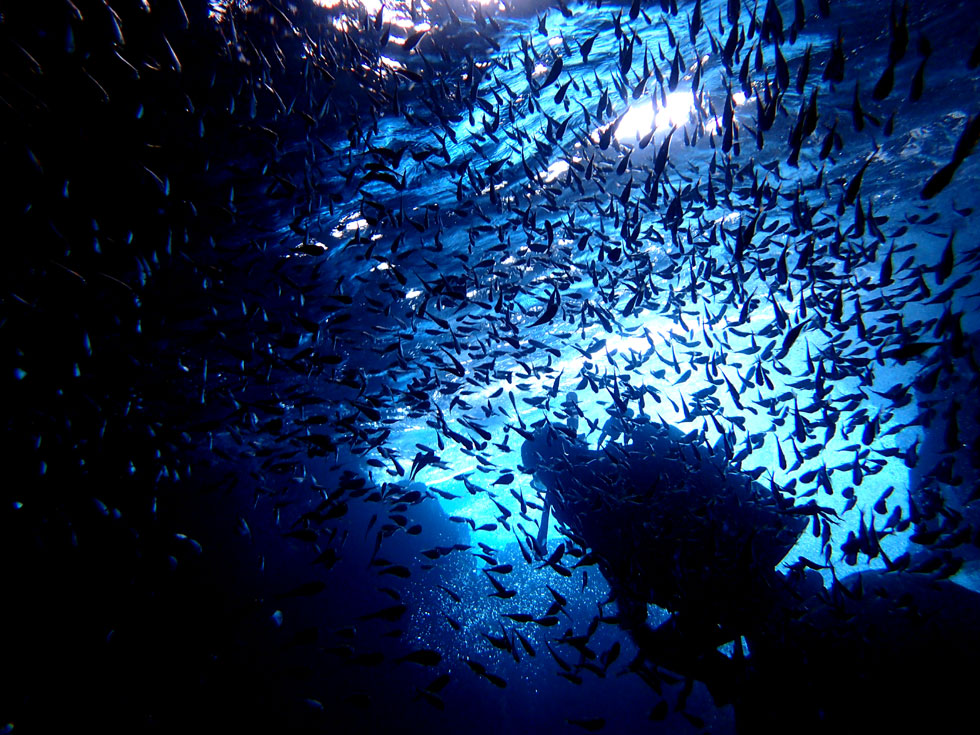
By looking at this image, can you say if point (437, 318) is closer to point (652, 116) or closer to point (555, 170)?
point (555, 170)

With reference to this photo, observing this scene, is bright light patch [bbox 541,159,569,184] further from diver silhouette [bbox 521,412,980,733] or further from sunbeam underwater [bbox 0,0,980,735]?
diver silhouette [bbox 521,412,980,733]

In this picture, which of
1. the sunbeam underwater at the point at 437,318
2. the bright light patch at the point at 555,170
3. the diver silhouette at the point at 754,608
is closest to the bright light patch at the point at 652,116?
the sunbeam underwater at the point at 437,318

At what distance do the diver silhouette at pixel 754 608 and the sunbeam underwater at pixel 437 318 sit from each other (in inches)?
2.9

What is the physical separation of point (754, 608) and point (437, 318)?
9.36 m

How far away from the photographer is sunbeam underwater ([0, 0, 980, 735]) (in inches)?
263

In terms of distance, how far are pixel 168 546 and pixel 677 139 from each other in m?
17.3

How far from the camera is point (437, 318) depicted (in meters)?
8.10

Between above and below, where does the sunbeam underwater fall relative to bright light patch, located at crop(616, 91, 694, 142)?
below

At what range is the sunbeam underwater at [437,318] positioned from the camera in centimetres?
669

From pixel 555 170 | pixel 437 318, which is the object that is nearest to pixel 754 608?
pixel 437 318

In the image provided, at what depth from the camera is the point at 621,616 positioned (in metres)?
10.6

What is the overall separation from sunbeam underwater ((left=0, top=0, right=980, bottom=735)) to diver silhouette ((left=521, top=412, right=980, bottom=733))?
0.07 m

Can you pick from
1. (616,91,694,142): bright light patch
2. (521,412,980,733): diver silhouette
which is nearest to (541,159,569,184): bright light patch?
(616,91,694,142): bright light patch

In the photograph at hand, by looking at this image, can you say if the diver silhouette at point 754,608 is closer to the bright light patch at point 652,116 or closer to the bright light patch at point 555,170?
the bright light patch at point 555,170
